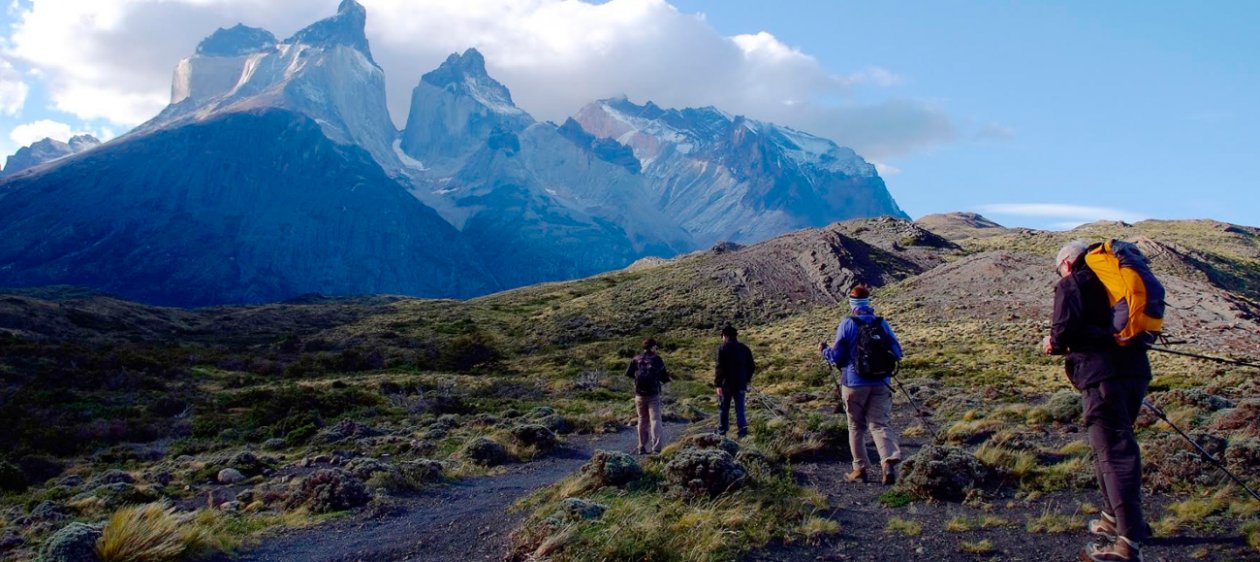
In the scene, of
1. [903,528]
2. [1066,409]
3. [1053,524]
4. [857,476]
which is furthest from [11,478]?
[1066,409]

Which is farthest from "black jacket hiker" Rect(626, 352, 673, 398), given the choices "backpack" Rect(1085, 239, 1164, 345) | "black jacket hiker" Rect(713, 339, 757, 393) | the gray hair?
"backpack" Rect(1085, 239, 1164, 345)

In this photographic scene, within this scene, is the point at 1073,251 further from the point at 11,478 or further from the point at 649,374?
the point at 11,478

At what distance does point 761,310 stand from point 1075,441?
46895mm

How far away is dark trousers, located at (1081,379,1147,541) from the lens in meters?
5.65

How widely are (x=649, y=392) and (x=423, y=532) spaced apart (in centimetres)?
540

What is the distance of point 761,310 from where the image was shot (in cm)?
5719

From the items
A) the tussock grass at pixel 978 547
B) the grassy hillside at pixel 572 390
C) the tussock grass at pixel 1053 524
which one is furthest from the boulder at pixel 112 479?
the tussock grass at pixel 1053 524

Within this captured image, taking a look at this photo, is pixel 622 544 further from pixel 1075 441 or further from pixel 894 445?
pixel 1075 441

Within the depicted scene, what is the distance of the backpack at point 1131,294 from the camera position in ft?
18.1

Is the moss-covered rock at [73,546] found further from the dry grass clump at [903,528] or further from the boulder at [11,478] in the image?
the boulder at [11,478]

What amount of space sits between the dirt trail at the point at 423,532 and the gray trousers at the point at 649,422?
75.5 inches

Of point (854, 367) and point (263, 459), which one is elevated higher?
point (854, 367)

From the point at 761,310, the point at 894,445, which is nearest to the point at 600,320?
the point at 761,310

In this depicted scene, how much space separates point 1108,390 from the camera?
5.76 metres
